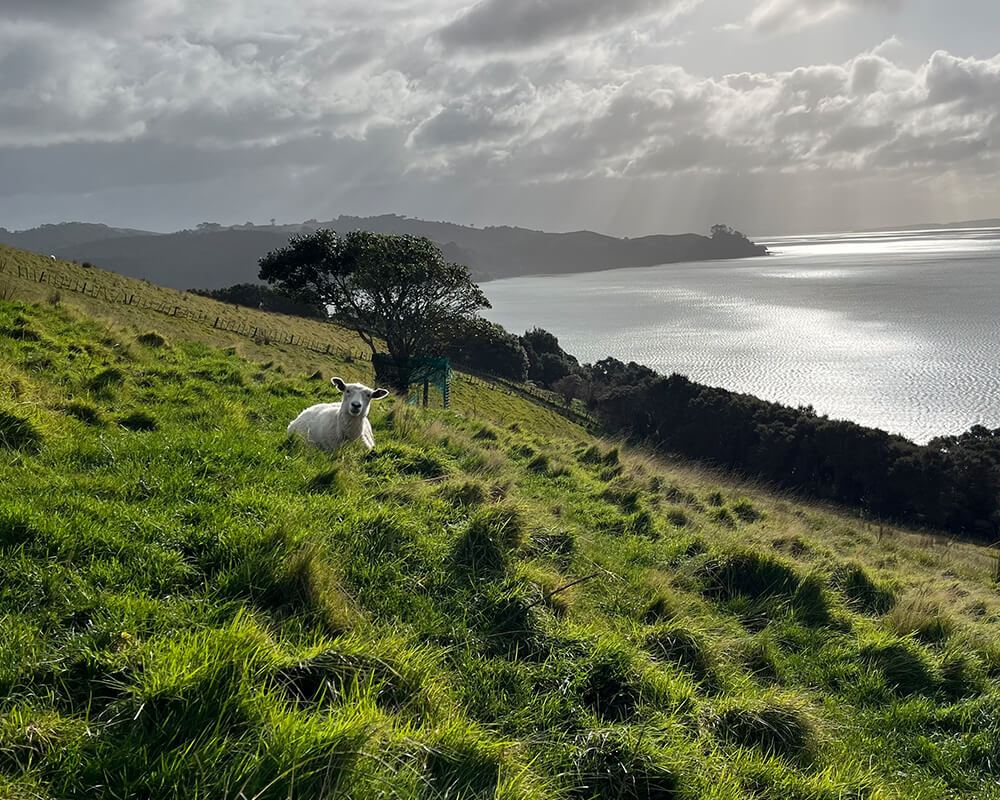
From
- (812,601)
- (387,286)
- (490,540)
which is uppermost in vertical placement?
(387,286)

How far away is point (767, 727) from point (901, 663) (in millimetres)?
2864

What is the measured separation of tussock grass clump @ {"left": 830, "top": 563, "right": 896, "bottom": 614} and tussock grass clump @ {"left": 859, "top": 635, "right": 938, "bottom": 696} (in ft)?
4.84

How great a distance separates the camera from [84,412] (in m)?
7.22

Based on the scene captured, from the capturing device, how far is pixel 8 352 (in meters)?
9.21

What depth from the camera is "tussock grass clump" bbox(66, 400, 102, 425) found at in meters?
7.13

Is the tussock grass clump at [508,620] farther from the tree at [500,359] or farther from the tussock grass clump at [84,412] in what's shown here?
the tree at [500,359]

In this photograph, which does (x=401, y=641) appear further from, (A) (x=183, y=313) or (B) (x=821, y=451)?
(B) (x=821, y=451)

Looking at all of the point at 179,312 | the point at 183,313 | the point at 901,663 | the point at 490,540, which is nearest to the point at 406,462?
the point at 490,540

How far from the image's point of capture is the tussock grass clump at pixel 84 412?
7132 millimetres

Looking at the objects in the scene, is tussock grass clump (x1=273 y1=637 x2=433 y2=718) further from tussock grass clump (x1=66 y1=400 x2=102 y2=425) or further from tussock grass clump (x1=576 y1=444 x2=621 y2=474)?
tussock grass clump (x1=576 y1=444 x2=621 y2=474)

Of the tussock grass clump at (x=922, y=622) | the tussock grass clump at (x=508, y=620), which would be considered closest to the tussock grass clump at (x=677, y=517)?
the tussock grass clump at (x=922, y=622)

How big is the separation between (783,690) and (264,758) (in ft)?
14.1

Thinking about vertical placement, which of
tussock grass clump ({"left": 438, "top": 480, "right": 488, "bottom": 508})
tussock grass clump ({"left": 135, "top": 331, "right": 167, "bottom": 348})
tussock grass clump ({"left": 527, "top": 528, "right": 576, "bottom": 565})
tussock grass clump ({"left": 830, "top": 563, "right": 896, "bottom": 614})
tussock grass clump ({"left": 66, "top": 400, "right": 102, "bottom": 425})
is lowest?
tussock grass clump ({"left": 830, "top": 563, "right": 896, "bottom": 614})

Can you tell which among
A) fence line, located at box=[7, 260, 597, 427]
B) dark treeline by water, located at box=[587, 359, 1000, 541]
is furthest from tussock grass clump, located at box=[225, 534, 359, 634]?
fence line, located at box=[7, 260, 597, 427]
